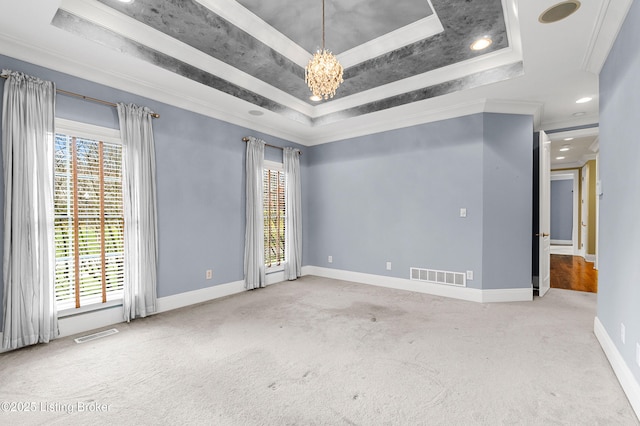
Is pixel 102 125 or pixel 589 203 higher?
pixel 102 125

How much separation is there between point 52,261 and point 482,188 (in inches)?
199

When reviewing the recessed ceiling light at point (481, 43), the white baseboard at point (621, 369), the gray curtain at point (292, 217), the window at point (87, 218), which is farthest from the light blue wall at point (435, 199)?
the window at point (87, 218)

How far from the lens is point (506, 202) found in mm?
4199

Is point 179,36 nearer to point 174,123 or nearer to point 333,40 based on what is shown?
point 174,123

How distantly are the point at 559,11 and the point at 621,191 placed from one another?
57.0 inches

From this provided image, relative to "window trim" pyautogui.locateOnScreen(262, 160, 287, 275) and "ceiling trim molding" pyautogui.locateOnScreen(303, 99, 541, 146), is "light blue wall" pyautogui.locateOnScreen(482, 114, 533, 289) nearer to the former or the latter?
"ceiling trim molding" pyautogui.locateOnScreen(303, 99, 541, 146)

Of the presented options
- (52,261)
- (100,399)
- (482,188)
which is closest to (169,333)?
(100,399)

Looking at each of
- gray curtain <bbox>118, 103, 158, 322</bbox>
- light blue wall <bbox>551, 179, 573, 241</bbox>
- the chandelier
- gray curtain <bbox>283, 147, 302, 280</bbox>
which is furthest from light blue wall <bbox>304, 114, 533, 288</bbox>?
light blue wall <bbox>551, 179, 573, 241</bbox>

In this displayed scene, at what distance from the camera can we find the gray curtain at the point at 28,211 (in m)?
2.64

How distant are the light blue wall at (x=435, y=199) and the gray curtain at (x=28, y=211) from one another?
4.03 m

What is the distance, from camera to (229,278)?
4.57m

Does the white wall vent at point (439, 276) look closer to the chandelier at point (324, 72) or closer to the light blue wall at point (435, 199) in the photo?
the light blue wall at point (435, 199)

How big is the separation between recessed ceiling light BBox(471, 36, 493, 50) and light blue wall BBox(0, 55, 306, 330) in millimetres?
3312

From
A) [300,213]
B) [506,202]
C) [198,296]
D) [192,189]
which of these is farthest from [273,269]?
[506,202]
